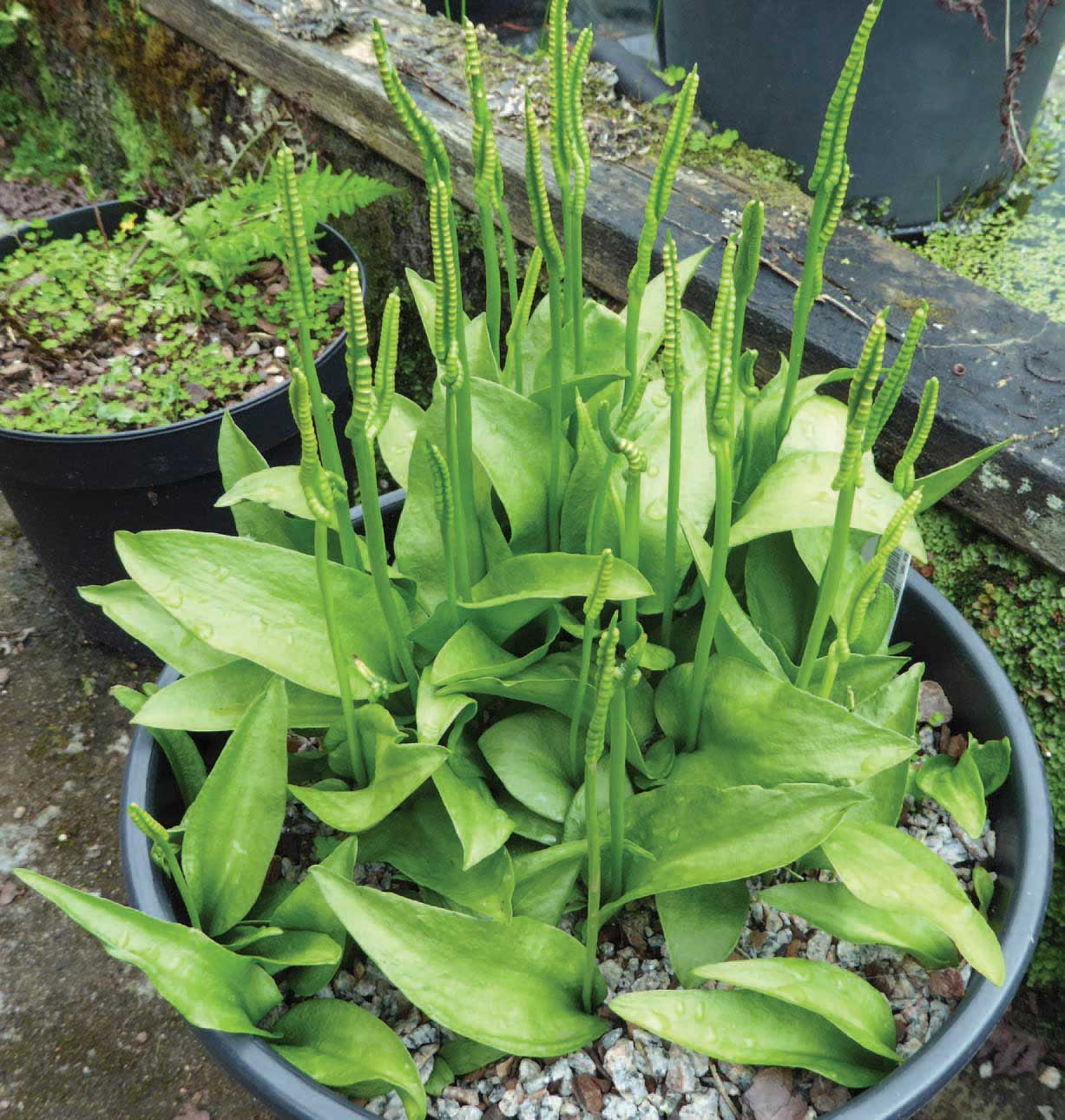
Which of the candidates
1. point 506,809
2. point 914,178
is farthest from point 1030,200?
point 506,809

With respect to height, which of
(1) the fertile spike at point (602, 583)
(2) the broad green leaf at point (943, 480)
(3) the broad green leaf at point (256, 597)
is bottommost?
(3) the broad green leaf at point (256, 597)

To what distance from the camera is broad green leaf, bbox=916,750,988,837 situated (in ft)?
2.81

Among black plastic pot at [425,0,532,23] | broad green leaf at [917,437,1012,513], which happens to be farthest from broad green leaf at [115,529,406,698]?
black plastic pot at [425,0,532,23]

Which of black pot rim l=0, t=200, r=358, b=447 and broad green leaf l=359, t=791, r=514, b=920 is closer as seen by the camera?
broad green leaf l=359, t=791, r=514, b=920

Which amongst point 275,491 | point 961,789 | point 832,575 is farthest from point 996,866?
point 275,491

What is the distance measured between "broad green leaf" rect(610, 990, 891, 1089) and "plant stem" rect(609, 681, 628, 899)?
107 millimetres

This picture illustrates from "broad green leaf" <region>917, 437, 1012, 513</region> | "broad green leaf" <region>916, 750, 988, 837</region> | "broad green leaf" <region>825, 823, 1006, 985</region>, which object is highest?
"broad green leaf" <region>917, 437, 1012, 513</region>

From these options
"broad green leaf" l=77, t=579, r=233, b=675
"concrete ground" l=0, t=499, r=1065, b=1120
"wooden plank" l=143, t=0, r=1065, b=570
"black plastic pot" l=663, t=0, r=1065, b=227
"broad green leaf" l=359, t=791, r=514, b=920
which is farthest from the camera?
"black plastic pot" l=663, t=0, r=1065, b=227

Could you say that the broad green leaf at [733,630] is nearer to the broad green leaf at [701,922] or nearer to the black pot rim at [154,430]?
the broad green leaf at [701,922]

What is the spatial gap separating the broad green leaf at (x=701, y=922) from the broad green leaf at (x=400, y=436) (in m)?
0.44

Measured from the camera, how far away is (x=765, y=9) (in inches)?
59.0

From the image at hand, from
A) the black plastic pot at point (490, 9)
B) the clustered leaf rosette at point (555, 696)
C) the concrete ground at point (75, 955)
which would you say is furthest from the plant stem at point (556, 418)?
the black plastic pot at point (490, 9)

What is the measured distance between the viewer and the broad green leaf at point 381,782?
2.41 ft

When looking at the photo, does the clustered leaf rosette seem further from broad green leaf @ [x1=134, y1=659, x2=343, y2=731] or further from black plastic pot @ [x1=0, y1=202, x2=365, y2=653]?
black plastic pot @ [x1=0, y1=202, x2=365, y2=653]
